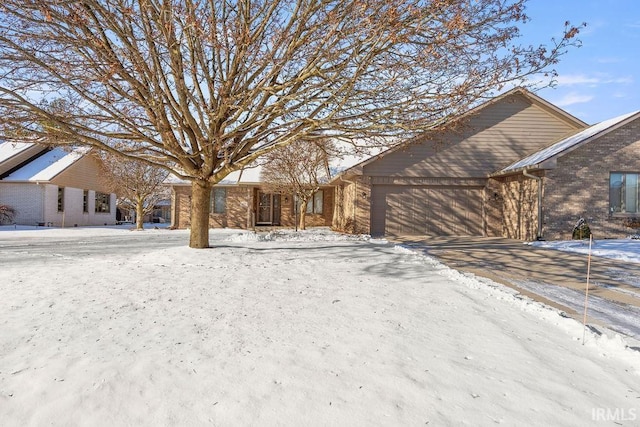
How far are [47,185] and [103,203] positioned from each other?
697 cm

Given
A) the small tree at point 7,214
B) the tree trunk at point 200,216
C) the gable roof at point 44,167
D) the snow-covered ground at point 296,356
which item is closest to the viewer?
the snow-covered ground at point 296,356

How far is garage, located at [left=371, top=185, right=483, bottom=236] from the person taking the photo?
16.2 metres

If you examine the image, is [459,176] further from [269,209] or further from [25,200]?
[25,200]

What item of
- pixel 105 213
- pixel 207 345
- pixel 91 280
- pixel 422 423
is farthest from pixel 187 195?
pixel 422 423

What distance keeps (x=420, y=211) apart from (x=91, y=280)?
42.8 ft

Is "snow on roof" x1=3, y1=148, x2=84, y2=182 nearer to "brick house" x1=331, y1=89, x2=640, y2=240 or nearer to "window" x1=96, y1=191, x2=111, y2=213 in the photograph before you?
"window" x1=96, y1=191, x2=111, y2=213

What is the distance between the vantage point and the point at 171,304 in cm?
478

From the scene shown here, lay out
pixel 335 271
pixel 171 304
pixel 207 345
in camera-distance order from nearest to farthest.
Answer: pixel 207 345, pixel 171 304, pixel 335 271

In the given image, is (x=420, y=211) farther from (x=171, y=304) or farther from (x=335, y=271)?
(x=171, y=304)

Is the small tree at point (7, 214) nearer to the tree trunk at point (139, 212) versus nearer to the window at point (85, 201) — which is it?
the window at point (85, 201)

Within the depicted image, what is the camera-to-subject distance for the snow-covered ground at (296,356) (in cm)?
263

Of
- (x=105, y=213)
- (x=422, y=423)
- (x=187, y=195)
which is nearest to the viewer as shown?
(x=422, y=423)

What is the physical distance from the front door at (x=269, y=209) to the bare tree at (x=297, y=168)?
13.4ft

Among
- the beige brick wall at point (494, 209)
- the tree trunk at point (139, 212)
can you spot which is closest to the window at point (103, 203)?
the tree trunk at point (139, 212)
